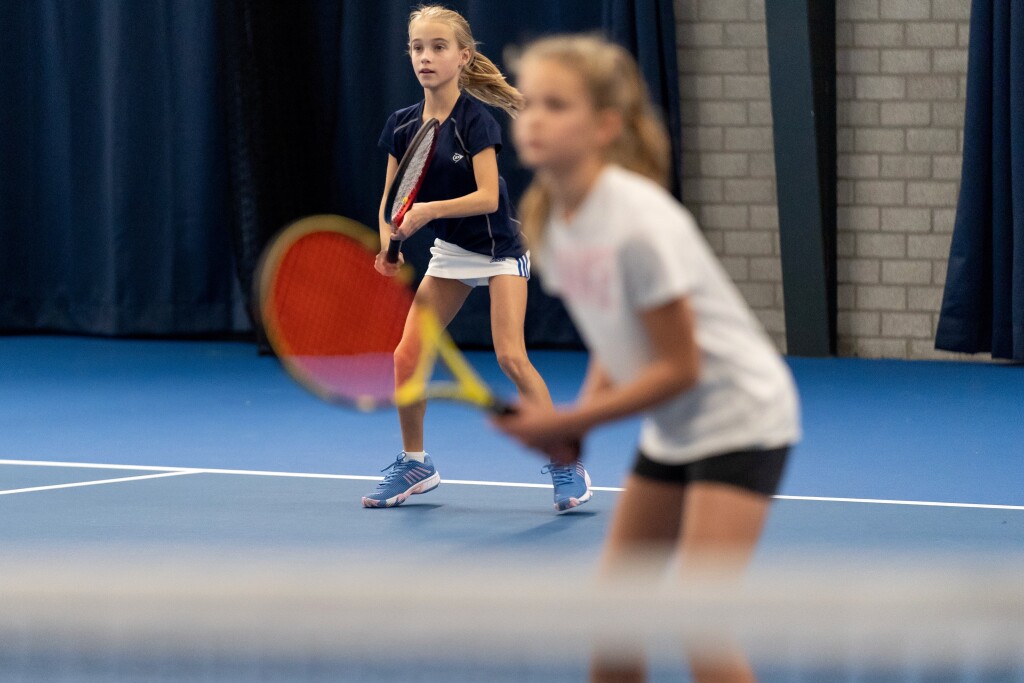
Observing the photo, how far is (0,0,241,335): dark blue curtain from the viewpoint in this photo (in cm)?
886

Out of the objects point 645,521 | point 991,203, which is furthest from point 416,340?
point 991,203

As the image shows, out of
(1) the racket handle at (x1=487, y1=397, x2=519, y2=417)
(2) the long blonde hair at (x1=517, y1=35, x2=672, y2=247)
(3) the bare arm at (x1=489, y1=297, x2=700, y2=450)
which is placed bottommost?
(1) the racket handle at (x1=487, y1=397, x2=519, y2=417)

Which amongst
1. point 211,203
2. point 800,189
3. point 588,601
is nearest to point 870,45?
point 800,189

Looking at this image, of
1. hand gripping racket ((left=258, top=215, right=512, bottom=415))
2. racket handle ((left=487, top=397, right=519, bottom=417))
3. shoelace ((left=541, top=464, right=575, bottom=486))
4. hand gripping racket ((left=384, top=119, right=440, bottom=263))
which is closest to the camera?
racket handle ((left=487, top=397, right=519, bottom=417))

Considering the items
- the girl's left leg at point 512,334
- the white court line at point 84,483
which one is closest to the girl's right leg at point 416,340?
the girl's left leg at point 512,334

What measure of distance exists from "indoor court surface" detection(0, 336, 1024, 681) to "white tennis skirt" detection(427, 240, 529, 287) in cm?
67

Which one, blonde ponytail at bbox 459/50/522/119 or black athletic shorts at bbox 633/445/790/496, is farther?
blonde ponytail at bbox 459/50/522/119

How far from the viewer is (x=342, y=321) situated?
A: 3307mm

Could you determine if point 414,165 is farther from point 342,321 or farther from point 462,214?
point 342,321

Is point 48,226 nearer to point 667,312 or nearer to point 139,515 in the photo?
point 139,515

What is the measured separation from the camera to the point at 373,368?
136 inches

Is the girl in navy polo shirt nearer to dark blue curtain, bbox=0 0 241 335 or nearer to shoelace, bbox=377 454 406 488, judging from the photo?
shoelace, bbox=377 454 406 488

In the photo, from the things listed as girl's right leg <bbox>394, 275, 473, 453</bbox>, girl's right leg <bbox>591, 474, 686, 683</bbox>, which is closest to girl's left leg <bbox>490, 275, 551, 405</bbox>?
girl's right leg <bbox>394, 275, 473, 453</bbox>

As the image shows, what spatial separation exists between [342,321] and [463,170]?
1.17 m
